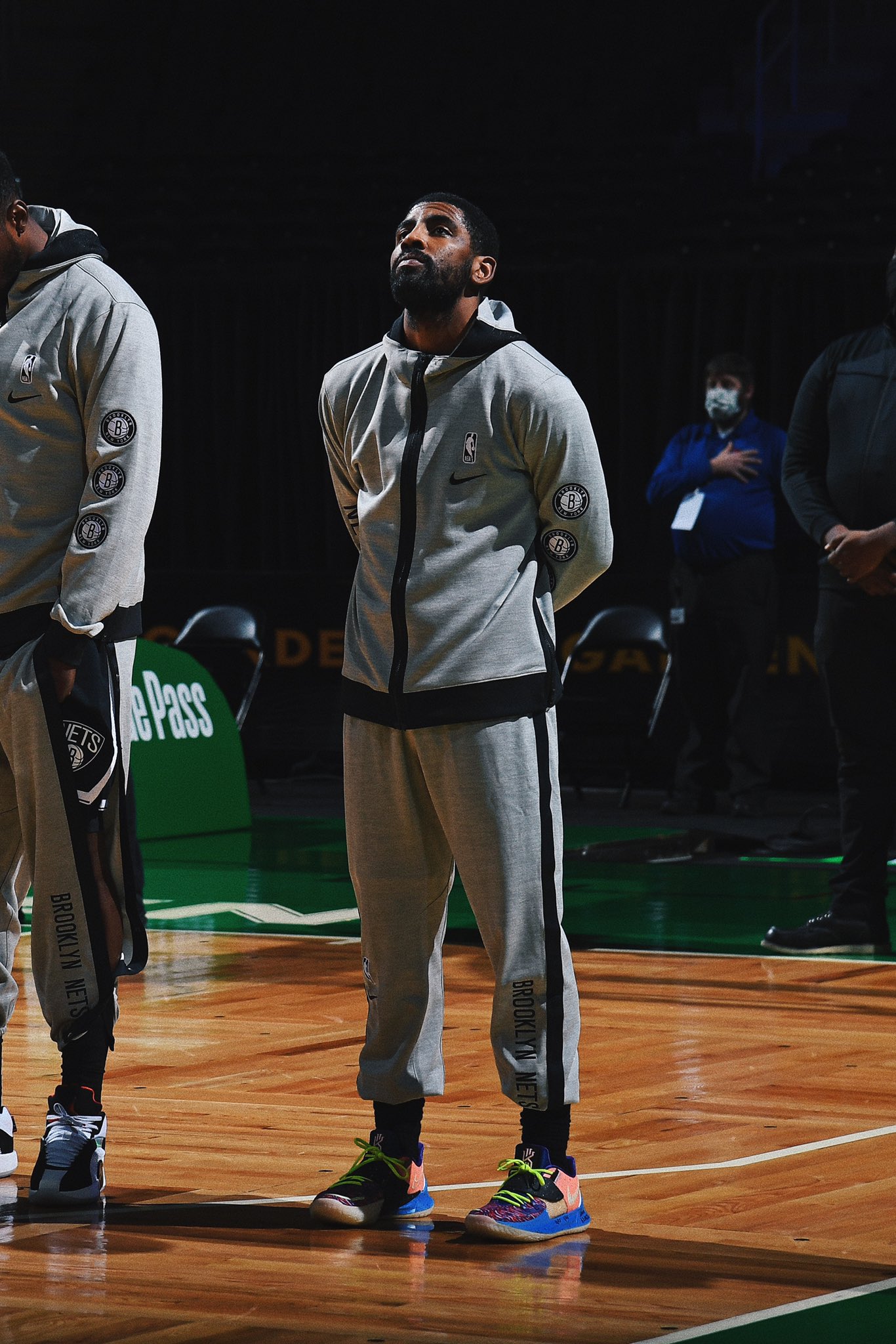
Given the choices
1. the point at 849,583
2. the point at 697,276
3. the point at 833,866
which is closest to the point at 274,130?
the point at 697,276

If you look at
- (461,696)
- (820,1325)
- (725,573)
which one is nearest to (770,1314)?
(820,1325)

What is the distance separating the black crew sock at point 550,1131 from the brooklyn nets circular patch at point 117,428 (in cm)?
129

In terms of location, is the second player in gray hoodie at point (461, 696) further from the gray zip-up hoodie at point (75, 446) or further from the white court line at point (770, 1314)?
the white court line at point (770, 1314)

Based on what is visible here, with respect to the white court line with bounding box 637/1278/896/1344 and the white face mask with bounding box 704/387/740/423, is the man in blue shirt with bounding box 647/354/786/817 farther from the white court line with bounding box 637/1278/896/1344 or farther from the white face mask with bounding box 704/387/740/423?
the white court line with bounding box 637/1278/896/1344

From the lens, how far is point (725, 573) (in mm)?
A: 9891

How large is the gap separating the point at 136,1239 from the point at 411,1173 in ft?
1.53

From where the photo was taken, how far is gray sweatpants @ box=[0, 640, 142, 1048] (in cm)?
365

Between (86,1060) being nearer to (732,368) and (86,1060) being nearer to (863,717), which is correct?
(863,717)

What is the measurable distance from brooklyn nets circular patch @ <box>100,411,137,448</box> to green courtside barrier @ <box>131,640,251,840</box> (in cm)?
561

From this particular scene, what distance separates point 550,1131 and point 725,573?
6.58 metres

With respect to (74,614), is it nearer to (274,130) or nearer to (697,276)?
(697,276)

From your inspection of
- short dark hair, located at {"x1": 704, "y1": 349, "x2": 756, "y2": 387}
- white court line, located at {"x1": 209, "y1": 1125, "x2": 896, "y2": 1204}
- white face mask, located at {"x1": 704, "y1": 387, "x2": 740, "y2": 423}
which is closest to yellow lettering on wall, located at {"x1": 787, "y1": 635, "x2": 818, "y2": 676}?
white face mask, located at {"x1": 704, "y1": 387, "x2": 740, "y2": 423}

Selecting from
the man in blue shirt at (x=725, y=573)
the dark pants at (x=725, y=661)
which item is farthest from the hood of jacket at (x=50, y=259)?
the dark pants at (x=725, y=661)

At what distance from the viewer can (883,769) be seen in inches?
243
